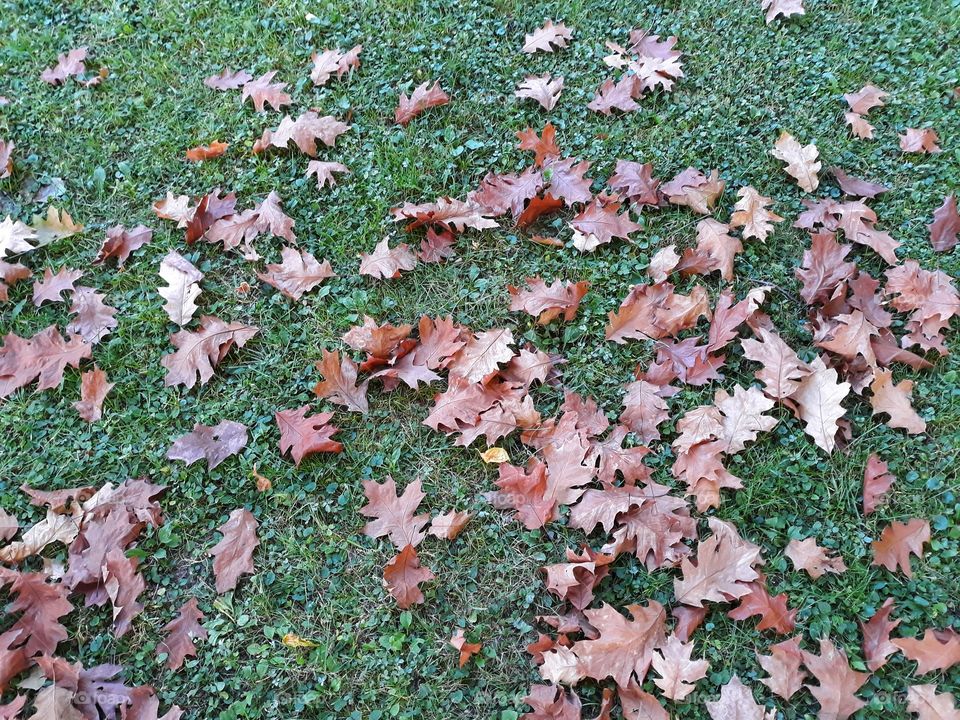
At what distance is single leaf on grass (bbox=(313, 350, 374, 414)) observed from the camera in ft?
9.45

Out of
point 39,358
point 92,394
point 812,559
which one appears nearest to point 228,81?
point 39,358

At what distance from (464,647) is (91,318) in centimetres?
215

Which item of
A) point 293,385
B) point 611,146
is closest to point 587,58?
point 611,146

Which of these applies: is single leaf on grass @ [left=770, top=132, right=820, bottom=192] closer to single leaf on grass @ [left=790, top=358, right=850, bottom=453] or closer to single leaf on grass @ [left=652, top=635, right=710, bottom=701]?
single leaf on grass @ [left=790, top=358, right=850, bottom=453]

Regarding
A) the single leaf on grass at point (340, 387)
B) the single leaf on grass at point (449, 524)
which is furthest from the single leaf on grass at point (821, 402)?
the single leaf on grass at point (340, 387)

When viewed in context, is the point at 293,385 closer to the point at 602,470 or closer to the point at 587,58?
the point at 602,470

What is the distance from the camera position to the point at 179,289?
3186 mm

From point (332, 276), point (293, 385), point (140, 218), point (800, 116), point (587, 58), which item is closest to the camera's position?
point (293, 385)

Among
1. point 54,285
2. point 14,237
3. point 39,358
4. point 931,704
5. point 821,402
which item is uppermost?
point 14,237

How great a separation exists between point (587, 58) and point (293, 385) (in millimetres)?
2510

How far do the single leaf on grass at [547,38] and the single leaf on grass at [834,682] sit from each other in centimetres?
330

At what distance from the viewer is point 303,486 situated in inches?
106

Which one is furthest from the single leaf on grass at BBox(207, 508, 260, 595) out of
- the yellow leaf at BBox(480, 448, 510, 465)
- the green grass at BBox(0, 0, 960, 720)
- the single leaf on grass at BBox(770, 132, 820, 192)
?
the single leaf on grass at BBox(770, 132, 820, 192)

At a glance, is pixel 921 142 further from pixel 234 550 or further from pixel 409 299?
pixel 234 550
